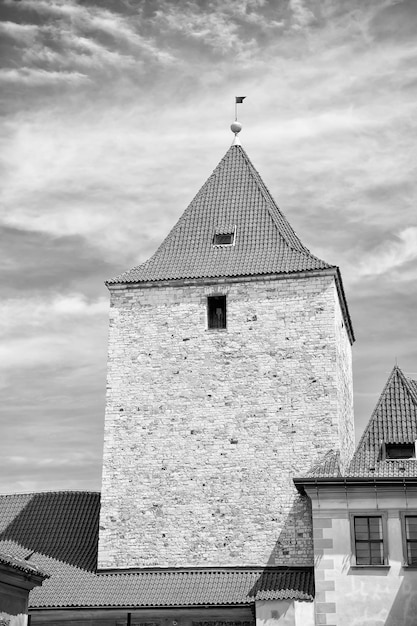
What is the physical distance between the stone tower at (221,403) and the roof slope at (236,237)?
Answer: 60 millimetres

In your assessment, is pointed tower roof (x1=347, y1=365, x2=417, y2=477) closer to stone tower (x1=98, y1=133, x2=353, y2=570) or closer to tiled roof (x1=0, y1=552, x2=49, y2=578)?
stone tower (x1=98, y1=133, x2=353, y2=570)

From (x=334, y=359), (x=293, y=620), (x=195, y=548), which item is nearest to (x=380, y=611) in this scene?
(x=293, y=620)

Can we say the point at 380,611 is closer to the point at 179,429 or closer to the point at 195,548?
the point at 195,548

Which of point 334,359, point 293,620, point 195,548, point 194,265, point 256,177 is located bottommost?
point 293,620

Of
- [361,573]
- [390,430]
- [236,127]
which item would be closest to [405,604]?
[361,573]

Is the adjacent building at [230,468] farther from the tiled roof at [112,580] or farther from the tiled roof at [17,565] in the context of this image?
the tiled roof at [17,565]

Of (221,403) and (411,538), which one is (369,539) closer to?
(411,538)

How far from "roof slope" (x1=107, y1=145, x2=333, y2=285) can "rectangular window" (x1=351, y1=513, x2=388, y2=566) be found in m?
6.64

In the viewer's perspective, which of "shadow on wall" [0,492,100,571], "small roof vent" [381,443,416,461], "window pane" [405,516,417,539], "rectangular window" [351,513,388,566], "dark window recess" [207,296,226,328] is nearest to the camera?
"rectangular window" [351,513,388,566]

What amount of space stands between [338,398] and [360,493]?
3.29m

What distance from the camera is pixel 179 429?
23469 millimetres

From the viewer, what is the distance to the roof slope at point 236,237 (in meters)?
24.8

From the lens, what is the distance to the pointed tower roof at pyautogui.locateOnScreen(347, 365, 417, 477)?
856 inches

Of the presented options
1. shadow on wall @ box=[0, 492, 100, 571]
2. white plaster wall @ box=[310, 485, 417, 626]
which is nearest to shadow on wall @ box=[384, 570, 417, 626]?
white plaster wall @ box=[310, 485, 417, 626]
